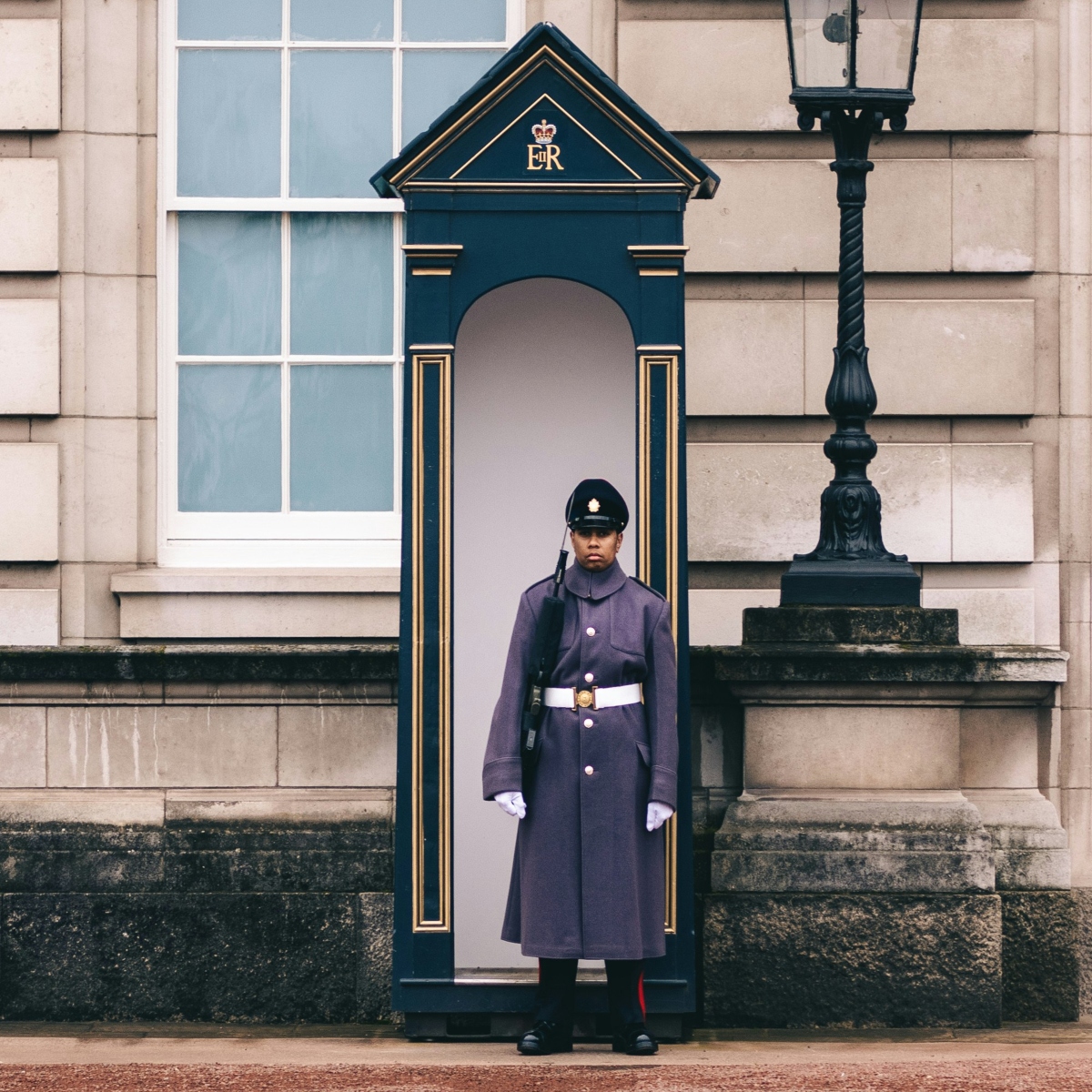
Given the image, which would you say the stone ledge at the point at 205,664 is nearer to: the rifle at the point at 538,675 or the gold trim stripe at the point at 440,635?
the gold trim stripe at the point at 440,635

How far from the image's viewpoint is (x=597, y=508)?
5266 millimetres

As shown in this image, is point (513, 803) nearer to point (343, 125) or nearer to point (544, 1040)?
point (544, 1040)

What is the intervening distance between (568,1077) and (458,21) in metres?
4.07

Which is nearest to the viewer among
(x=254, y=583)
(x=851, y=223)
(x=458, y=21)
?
(x=851, y=223)

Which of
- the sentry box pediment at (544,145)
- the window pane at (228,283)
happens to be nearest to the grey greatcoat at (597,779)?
Answer: the sentry box pediment at (544,145)

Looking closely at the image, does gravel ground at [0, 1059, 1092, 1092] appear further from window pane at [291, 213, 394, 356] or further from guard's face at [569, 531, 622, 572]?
Answer: window pane at [291, 213, 394, 356]

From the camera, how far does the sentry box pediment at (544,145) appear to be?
5312mm

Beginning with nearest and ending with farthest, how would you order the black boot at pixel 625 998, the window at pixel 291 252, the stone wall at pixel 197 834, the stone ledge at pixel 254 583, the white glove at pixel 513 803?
the white glove at pixel 513 803, the black boot at pixel 625 998, the stone wall at pixel 197 834, the stone ledge at pixel 254 583, the window at pixel 291 252

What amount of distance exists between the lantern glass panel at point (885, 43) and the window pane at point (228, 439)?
256cm

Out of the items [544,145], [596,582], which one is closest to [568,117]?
[544,145]

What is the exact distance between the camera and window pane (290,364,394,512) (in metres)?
6.80

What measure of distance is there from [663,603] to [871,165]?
174cm

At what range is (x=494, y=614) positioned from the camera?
592cm

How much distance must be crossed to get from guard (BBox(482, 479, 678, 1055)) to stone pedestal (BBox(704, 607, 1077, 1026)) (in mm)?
621
